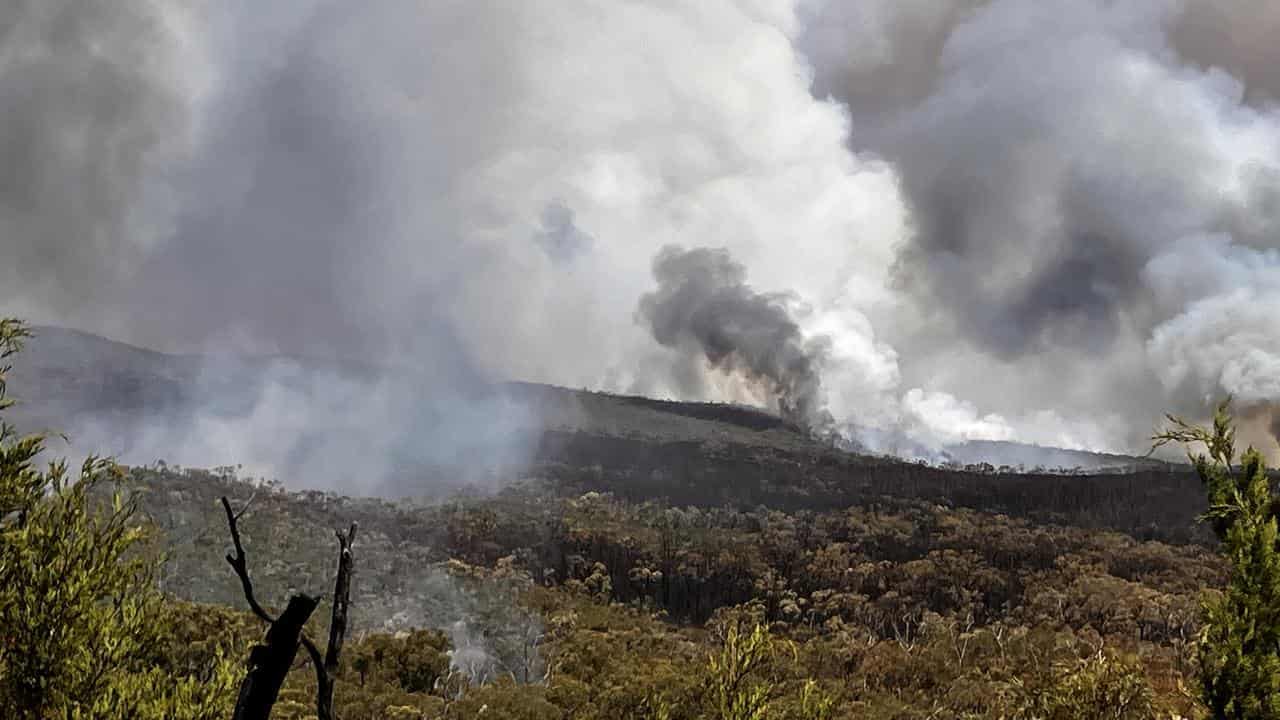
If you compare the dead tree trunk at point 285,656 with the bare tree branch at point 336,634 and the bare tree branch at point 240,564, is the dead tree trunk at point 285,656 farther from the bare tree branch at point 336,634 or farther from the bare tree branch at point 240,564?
the bare tree branch at point 240,564

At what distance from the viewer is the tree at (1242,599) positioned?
1202cm

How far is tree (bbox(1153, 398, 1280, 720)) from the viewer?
39.4 feet

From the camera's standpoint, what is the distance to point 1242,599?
1237 cm

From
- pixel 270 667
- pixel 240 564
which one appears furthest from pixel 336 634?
pixel 240 564

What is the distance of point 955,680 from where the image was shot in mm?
46625

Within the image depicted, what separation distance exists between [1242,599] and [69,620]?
663 inches

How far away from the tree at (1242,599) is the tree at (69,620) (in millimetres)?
14364

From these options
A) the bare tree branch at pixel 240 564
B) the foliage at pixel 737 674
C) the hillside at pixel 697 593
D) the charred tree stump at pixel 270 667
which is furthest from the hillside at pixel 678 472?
the bare tree branch at pixel 240 564

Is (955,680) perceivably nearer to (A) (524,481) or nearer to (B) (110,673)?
(B) (110,673)

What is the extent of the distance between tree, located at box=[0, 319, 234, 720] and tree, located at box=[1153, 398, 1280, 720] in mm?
14364

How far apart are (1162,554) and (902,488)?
4964 cm

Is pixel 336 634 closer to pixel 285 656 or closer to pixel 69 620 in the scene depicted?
pixel 285 656

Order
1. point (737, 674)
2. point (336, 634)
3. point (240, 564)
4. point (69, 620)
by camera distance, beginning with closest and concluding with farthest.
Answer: point (240, 564)
point (336, 634)
point (69, 620)
point (737, 674)

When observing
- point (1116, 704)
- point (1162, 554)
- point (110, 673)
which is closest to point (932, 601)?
point (1162, 554)
